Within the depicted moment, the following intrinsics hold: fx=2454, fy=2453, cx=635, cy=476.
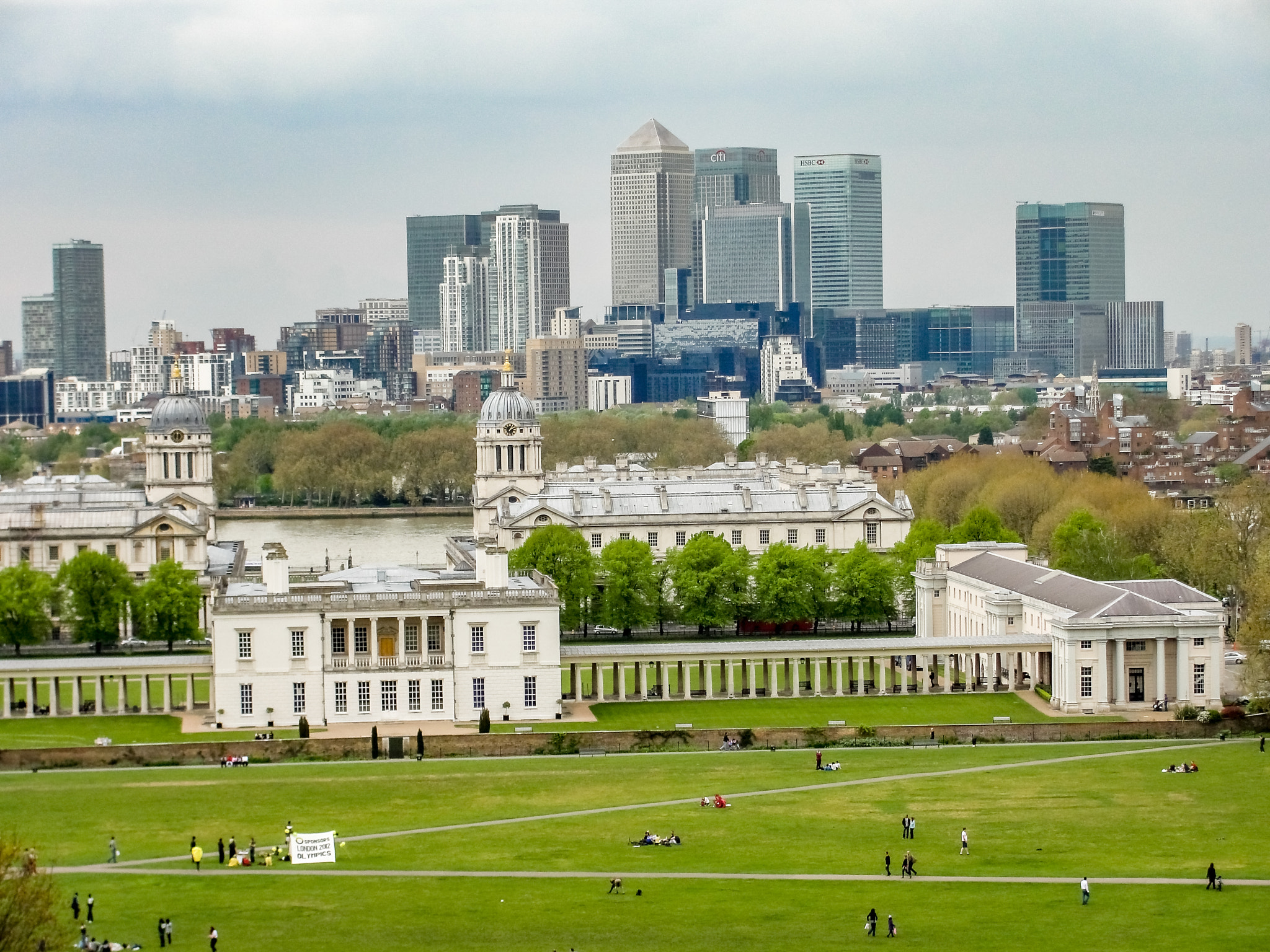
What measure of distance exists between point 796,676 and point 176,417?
51332mm

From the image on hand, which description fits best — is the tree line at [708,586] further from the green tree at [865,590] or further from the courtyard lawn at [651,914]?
the courtyard lawn at [651,914]

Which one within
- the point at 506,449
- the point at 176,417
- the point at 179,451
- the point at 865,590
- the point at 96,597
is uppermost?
the point at 176,417

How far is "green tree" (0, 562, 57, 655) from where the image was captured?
97.7 metres

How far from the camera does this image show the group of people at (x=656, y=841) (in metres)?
61.3

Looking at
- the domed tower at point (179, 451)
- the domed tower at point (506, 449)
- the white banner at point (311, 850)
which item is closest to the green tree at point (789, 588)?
the domed tower at point (506, 449)

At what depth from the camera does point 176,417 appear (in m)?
129

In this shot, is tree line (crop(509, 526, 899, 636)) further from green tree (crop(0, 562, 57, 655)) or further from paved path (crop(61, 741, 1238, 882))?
paved path (crop(61, 741, 1238, 882))

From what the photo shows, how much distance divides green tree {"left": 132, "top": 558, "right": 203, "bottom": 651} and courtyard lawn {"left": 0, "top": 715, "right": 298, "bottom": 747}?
1473cm

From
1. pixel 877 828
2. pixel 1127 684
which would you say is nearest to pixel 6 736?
pixel 877 828

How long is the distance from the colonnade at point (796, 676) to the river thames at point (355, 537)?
38834 millimetres

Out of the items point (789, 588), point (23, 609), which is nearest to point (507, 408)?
point (789, 588)

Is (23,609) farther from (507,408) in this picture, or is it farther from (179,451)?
(507,408)

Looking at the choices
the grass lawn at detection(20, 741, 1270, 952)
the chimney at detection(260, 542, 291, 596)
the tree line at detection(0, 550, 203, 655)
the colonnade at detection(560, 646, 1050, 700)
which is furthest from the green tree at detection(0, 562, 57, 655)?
the grass lawn at detection(20, 741, 1270, 952)

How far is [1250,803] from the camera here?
6594cm
